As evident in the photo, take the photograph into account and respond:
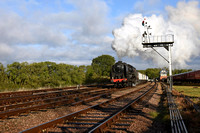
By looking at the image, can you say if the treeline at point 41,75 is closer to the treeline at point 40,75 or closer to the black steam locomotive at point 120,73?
the treeline at point 40,75

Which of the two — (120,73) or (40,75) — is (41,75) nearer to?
(40,75)

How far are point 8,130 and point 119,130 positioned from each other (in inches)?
136

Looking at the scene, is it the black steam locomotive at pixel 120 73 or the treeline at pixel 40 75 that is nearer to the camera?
the treeline at pixel 40 75

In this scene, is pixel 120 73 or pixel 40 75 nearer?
pixel 120 73

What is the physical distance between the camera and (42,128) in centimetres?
524

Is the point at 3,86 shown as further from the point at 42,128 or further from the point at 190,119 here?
the point at 190,119

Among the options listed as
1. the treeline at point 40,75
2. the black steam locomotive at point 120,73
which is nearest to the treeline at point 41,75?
the treeline at point 40,75

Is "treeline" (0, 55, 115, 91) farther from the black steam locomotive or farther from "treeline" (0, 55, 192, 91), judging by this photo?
the black steam locomotive

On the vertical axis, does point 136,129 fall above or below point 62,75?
below

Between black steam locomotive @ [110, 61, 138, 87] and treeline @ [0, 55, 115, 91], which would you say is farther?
black steam locomotive @ [110, 61, 138, 87]

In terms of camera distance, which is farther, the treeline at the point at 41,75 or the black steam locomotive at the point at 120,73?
the black steam locomotive at the point at 120,73

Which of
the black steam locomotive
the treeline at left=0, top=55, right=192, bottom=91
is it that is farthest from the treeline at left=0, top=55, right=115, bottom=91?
the black steam locomotive

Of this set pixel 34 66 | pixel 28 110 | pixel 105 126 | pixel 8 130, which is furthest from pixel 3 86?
pixel 105 126

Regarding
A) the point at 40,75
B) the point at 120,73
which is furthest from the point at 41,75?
the point at 120,73
